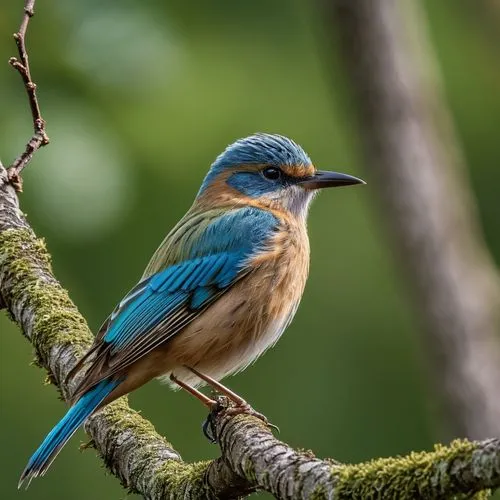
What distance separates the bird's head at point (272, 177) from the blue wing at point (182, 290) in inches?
10.2

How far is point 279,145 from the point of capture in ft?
20.5

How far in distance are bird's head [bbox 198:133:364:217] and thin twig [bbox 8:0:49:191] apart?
52.0 inches

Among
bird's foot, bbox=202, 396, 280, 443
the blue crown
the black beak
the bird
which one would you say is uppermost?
the blue crown

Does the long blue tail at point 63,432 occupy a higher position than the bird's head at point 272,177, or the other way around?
the bird's head at point 272,177

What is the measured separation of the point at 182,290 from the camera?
5438mm

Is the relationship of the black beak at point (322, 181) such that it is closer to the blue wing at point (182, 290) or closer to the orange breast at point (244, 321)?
the blue wing at point (182, 290)

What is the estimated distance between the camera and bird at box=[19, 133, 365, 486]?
487cm

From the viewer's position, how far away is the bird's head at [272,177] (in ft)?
20.3

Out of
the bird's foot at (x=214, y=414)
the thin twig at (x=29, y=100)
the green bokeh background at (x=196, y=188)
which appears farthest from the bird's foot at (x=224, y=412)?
the green bokeh background at (x=196, y=188)

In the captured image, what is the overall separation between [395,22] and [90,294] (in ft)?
10.7

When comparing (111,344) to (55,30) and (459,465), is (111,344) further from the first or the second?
(55,30)

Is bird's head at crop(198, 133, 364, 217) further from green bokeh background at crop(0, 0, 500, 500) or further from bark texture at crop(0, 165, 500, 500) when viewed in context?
green bokeh background at crop(0, 0, 500, 500)

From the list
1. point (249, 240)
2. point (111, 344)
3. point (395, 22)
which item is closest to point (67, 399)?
point (111, 344)

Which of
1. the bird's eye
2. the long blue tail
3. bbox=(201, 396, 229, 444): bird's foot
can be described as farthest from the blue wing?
bbox=(201, 396, 229, 444): bird's foot
